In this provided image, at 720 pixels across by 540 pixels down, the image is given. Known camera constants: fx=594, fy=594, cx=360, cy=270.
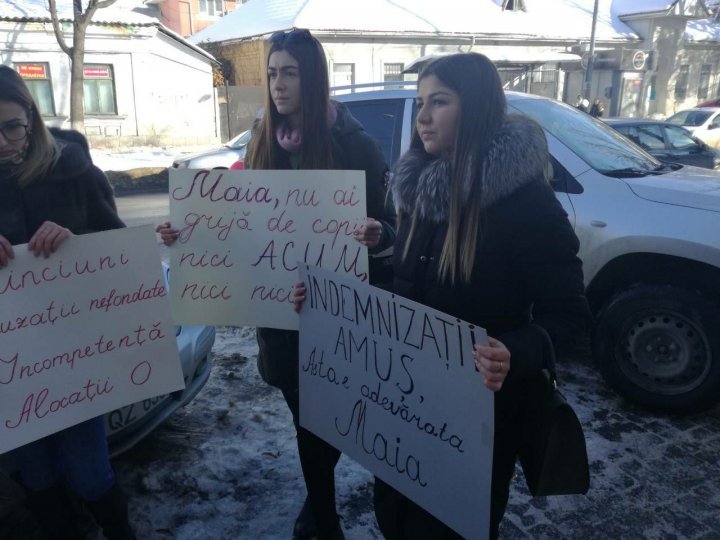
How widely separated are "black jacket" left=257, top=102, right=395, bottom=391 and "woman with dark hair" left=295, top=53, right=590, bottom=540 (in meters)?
0.53

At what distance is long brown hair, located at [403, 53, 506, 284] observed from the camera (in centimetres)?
159

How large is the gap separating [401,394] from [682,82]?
119 feet

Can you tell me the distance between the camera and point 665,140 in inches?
394

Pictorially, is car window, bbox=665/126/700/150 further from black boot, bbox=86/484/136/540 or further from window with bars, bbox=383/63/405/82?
window with bars, bbox=383/63/405/82

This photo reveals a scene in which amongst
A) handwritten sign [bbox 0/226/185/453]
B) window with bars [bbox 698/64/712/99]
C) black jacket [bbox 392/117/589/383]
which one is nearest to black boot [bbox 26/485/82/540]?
handwritten sign [bbox 0/226/185/453]

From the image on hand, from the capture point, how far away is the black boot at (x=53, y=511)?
6.80 feet

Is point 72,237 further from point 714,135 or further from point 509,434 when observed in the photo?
point 714,135

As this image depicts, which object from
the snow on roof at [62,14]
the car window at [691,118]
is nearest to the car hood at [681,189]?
the car window at [691,118]

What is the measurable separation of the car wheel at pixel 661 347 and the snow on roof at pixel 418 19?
2114 cm

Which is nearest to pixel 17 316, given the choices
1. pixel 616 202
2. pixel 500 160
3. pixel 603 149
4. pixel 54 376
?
pixel 54 376

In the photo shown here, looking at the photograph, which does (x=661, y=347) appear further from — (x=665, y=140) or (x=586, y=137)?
(x=665, y=140)

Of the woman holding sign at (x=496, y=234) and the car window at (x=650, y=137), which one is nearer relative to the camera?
the woman holding sign at (x=496, y=234)

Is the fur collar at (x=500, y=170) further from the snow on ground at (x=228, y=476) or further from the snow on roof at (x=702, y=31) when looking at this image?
the snow on roof at (x=702, y=31)

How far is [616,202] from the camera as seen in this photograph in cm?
355
